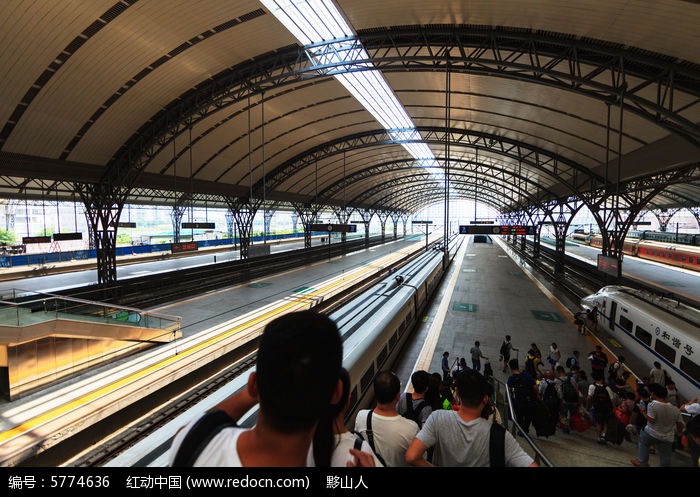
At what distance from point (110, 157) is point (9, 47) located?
Result: 7769 millimetres

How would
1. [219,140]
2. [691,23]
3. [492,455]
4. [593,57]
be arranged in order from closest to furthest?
[492,455]
[691,23]
[593,57]
[219,140]

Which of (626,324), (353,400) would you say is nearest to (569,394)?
(353,400)

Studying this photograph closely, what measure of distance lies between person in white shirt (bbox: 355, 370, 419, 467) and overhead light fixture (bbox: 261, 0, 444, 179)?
11.9 m

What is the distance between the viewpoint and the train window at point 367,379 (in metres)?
7.11

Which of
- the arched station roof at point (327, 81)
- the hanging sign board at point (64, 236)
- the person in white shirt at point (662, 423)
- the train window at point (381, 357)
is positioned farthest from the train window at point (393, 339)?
the hanging sign board at point (64, 236)

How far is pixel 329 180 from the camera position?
3822cm

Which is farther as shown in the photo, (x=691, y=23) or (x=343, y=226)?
(x=343, y=226)

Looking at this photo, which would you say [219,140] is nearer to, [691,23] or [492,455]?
[691,23]

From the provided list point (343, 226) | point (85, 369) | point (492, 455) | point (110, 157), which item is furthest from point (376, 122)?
point (492, 455)

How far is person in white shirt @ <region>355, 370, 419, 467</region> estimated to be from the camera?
8.48 feet

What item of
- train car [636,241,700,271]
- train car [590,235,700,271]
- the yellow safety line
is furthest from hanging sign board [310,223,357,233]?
train car [636,241,700,271]

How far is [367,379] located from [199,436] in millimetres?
6648

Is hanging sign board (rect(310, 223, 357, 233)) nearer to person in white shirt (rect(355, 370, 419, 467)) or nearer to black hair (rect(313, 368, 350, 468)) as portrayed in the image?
person in white shirt (rect(355, 370, 419, 467))

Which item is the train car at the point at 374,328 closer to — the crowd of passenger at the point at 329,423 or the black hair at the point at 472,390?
the crowd of passenger at the point at 329,423
